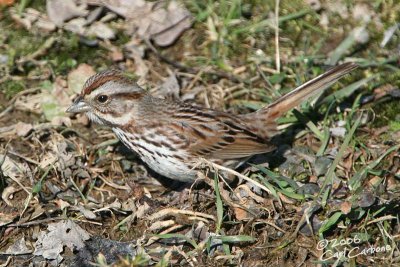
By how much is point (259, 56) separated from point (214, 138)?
4.97 feet

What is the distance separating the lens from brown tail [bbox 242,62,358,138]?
6691 mm

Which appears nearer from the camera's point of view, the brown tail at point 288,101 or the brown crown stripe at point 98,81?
the brown crown stripe at point 98,81

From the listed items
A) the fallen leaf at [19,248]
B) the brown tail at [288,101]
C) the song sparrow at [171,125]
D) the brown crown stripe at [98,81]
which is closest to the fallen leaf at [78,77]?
the song sparrow at [171,125]

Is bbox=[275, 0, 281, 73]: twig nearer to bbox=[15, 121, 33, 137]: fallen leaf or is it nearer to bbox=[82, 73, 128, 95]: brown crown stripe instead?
bbox=[82, 73, 128, 95]: brown crown stripe

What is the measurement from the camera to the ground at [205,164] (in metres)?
5.77

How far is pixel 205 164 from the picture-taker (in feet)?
20.2

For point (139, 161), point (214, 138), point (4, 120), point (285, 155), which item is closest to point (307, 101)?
point (285, 155)

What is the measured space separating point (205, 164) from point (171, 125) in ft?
1.69

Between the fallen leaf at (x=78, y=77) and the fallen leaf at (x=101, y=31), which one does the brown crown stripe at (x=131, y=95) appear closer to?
the fallen leaf at (x=78, y=77)

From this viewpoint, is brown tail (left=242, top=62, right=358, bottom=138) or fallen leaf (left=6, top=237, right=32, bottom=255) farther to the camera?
brown tail (left=242, top=62, right=358, bottom=138)
